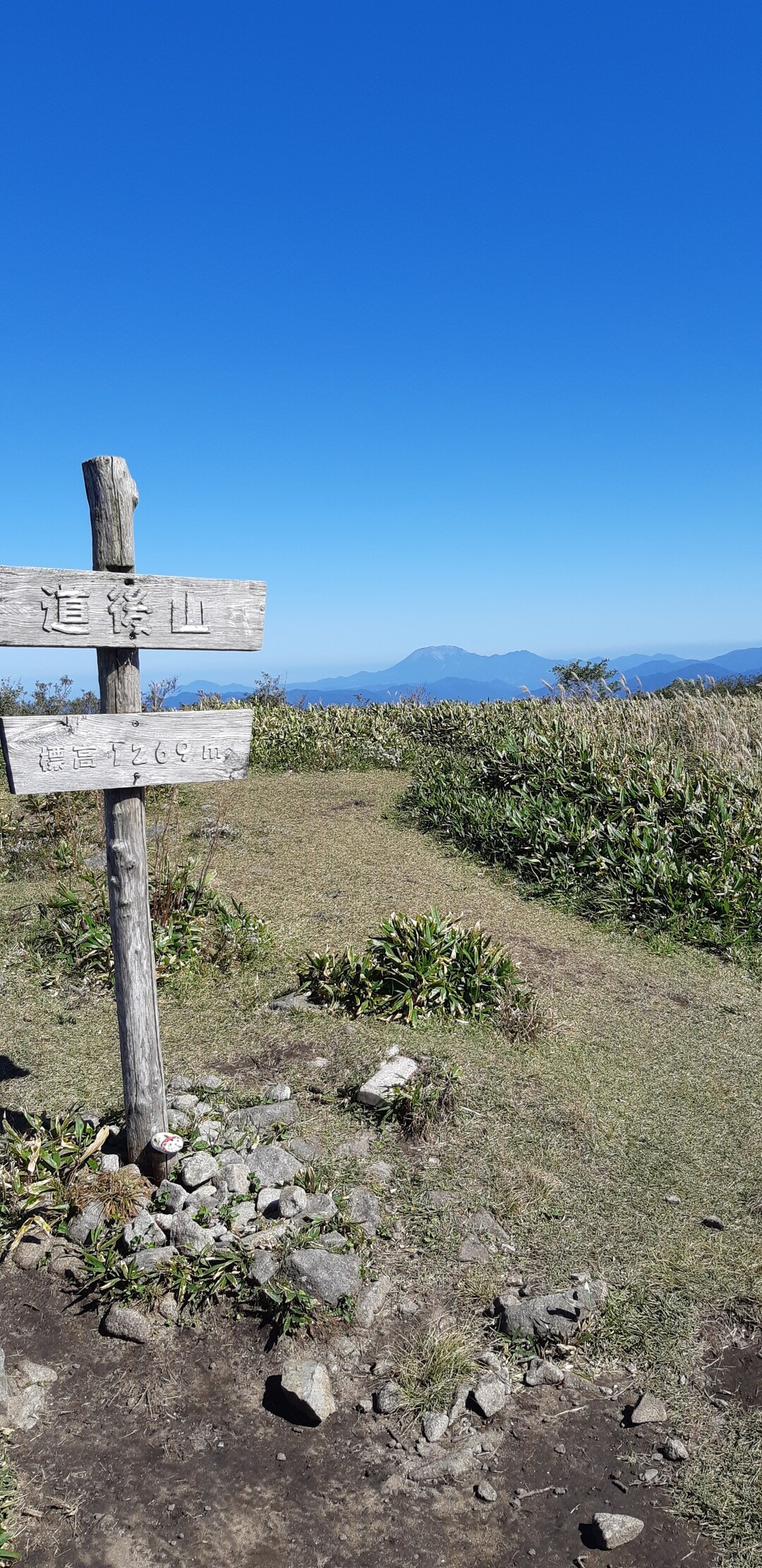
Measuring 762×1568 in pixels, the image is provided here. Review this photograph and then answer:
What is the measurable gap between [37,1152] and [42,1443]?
1.24m

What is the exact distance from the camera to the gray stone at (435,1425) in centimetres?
303

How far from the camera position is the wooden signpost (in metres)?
3.54

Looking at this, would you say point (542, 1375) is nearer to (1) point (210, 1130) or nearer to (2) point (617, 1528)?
(2) point (617, 1528)

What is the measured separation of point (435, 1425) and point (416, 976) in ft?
10.2

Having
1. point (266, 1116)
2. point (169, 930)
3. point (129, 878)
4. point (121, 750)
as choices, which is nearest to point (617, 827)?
point (169, 930)

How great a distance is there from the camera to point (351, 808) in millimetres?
11398

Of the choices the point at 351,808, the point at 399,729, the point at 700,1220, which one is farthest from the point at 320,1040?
the point at 399,729

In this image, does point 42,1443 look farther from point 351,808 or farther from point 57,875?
point 351,808

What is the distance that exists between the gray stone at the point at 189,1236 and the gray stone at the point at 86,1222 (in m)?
0.31

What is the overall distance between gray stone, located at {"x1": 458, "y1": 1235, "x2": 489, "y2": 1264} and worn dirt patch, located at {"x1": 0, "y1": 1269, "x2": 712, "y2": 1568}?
0.59 metres

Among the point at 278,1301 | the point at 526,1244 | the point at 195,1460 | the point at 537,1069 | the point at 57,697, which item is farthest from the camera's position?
the point at 57,697

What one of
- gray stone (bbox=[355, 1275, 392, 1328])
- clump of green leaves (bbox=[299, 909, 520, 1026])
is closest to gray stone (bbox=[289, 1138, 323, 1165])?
gray stone (bbox=[355, 1275, 392, 1328])

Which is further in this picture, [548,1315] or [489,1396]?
[548,1315]

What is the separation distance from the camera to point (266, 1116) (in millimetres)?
4613
